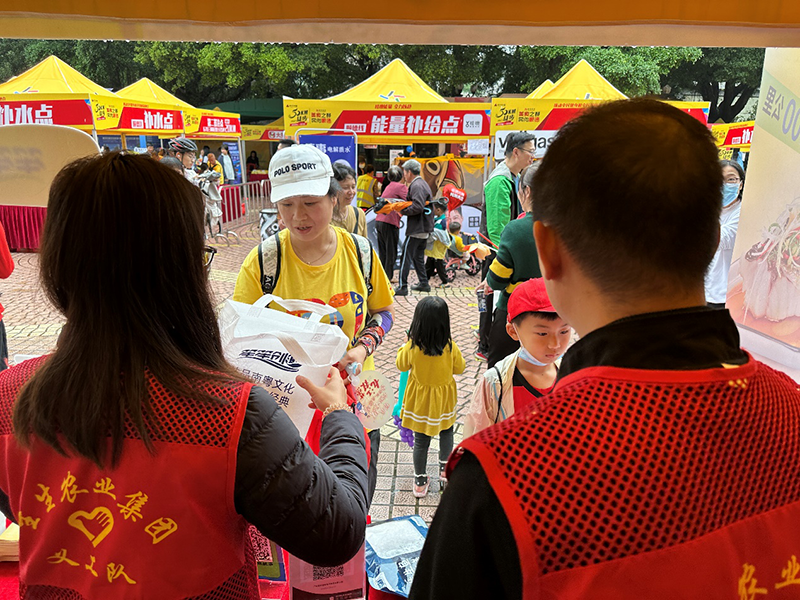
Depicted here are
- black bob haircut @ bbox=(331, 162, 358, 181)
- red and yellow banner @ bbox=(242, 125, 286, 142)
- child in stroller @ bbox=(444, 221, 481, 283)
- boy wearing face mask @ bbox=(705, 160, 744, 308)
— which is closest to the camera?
boy wearing face mask @ bbox=(705, 160, 744, 308)

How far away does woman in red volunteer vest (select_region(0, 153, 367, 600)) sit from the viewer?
3.25ft

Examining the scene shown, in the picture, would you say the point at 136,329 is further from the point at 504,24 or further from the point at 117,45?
the point at 117,45

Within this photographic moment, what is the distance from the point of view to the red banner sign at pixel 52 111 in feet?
29.7

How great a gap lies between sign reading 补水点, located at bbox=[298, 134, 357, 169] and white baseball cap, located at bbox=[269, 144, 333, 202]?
4.60 m

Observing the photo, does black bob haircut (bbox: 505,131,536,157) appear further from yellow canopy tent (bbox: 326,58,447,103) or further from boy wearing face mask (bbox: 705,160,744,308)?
yellow canopy tent (bbox: 326,58,447,103)

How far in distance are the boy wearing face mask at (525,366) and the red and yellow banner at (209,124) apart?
46.2 feet

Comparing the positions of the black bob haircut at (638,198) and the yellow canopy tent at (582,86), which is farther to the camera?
the yellow canopy tent at (582,86)

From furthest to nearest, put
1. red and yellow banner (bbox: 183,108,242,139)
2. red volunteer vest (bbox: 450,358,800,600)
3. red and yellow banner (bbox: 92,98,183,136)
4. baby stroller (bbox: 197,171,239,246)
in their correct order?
red and yellow banner (bbox: 183,108,242,139)
baby stroller (bbox: 197,171,239,246)
red and yellow banner (bbox: 92,98,183,136)
red volunteer vest (bbox: 450,358,800,600)

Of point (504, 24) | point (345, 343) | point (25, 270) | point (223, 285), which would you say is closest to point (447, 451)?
point (345, 343)

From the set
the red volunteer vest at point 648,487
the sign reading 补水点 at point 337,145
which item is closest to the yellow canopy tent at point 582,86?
the sign reading 补水点 at point 337,145

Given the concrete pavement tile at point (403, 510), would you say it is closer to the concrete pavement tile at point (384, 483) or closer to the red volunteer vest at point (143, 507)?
the concrete pavement tile at point (384, 483)

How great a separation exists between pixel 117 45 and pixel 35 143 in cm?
2771

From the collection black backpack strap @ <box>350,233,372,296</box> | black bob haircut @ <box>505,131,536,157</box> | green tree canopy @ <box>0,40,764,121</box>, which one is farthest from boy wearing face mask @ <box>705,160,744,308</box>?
green tree canopy @ <box>0,40,764,121</box>

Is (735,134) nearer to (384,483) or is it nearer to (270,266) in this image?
(384,483)
